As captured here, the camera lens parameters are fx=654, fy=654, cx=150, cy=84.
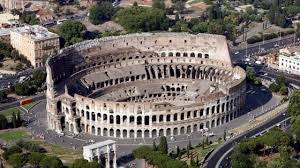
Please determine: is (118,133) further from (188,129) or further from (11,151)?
(11,151)

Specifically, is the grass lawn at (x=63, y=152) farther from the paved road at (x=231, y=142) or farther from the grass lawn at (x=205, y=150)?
the paved road at (x=231, y=142)

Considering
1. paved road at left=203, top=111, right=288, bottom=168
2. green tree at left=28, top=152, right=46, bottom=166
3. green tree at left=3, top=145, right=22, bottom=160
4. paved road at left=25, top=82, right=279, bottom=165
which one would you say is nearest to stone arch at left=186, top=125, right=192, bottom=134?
paved road at left=25, top=82, right=279, bottom=165

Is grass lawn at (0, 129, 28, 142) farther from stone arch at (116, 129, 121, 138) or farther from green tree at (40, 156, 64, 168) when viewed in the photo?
green tree at (40, 156, 64, 168)

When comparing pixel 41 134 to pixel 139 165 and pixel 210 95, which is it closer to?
pixel 139 165

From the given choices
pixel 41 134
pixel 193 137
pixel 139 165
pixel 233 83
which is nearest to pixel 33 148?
pixel 41 134

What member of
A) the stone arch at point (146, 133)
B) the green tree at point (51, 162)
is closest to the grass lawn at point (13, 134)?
the green tree at point (51, 162)

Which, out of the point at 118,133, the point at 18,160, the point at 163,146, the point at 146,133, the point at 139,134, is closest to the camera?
the point at 18,160

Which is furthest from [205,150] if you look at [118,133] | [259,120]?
[259,120]
